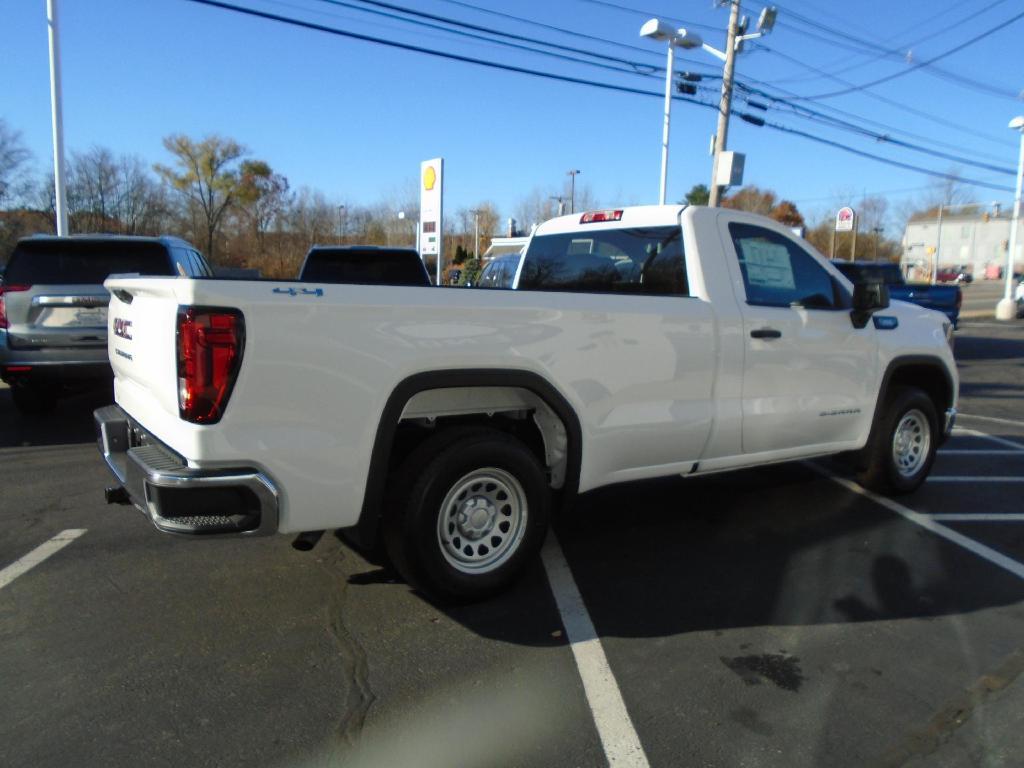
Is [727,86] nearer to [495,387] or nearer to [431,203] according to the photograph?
[431,203]

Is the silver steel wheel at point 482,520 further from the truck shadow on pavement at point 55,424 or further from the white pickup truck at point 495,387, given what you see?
the truck shadow on pavement at point 55,424

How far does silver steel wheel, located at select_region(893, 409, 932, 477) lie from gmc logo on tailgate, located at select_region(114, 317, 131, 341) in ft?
17.0

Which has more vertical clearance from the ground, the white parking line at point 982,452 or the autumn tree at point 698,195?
the autumn tree at point 698,195

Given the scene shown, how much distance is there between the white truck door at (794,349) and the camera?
15.0ft

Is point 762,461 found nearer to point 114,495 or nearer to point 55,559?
point 114,495

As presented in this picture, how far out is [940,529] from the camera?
505 centimetres

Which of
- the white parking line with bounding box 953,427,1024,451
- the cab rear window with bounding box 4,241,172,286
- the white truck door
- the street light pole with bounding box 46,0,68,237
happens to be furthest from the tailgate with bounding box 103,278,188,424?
the street light pole with bounding box 46,0,68,237

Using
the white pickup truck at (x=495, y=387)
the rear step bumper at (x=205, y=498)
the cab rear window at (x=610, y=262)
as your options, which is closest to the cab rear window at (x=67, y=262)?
the white pickup truck at (x=495, y=387)

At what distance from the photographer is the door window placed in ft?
15.3

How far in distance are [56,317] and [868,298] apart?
23.0ft

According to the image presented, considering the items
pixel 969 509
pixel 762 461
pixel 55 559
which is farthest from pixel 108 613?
pixel 969 509

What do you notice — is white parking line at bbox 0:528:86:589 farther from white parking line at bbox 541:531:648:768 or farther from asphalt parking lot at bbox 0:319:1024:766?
white parking line at bbox 541:531:648:768

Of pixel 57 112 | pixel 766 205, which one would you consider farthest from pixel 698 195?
pixel 57 112

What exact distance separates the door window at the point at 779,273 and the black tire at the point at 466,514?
1.92 metres
